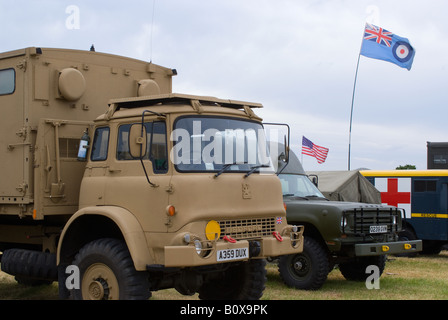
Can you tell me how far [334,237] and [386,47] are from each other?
15.8 metres

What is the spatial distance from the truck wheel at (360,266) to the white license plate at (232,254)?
4.77 meters

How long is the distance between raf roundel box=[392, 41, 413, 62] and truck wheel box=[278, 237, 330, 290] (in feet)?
50.4

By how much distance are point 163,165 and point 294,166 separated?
5.97m

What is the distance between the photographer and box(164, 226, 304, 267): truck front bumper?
257 inches

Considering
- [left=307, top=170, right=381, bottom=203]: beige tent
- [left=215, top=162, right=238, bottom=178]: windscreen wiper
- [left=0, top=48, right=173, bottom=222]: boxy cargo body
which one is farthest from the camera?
[left=307, top=170, right=381, bottom=203]: beige tent

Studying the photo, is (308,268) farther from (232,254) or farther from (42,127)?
(42,127)

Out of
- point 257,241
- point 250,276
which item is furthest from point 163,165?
point 250,276

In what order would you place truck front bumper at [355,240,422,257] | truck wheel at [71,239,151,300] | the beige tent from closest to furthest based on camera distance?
truck wheel at [71,239,151,300] → truck front bumper at [355,240,422,257] → the beige tent

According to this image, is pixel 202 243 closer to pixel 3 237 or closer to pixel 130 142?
pixel 130 142

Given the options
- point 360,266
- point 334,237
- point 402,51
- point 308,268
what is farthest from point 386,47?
point 308,268

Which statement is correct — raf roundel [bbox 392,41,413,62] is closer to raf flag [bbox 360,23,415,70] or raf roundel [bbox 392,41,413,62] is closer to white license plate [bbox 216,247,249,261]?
raf flag [bbox 360,23,415,70]

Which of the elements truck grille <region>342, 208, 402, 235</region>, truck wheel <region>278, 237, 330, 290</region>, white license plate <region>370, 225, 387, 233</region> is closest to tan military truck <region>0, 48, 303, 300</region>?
truck wheel <region>278, 237, 330, 290</region>

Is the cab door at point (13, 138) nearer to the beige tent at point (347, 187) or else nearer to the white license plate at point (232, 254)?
the white license plate at point (232, 254)

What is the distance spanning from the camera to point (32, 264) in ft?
27.0
